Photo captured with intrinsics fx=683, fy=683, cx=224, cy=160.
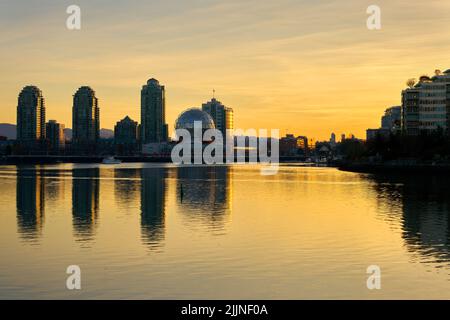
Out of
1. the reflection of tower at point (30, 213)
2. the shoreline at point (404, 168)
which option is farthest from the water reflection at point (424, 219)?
the shoreline at point (404, 168)

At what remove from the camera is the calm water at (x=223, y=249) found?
2808 cm

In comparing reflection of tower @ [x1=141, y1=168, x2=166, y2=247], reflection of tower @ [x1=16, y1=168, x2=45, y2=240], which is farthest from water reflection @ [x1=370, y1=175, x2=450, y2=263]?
reflection of tower @ [x1=16, y1=168, x2=45, y2=240]

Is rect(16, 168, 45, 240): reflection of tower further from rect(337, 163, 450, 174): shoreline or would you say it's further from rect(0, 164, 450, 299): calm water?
rect(337, 163, 450, 174): shoreline

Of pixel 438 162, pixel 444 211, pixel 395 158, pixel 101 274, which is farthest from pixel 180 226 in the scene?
pixel 395 158

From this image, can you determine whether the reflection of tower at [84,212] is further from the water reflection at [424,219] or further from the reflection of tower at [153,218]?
the water reflection at [424,219]

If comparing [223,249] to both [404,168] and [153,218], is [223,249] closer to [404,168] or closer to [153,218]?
[153,218]

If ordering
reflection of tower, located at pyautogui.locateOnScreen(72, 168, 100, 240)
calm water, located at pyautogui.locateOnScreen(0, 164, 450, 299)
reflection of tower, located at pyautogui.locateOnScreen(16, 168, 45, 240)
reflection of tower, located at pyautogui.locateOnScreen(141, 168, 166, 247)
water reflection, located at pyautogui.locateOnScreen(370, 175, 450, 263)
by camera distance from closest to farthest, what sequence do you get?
1. calm water, located at pyautogui.locateOnScreen(0, 164, 450, 299)
2. water reflection, located at pyautogui.locateOnScreen(370, 175, 450, 263)
3. reflection of tower, located at pyautogui.locateOnScreen(141, 168, 166, 247)
4. reflection of tower, located at pyautogui.locateOnScreen(72, 168, 100, 240)
5. reflection of tower, located at pyautogui.locateOnScreen(16, 168, 45, 240)

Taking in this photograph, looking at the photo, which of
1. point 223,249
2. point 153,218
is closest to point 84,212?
point 153,218

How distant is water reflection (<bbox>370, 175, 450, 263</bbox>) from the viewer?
37406mm

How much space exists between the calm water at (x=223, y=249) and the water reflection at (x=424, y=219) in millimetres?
109

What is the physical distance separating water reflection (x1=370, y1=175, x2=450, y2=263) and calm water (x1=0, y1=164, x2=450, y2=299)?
0.11 meters

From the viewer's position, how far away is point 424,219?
53.0 m

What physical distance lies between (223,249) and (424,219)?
71.8 feet
